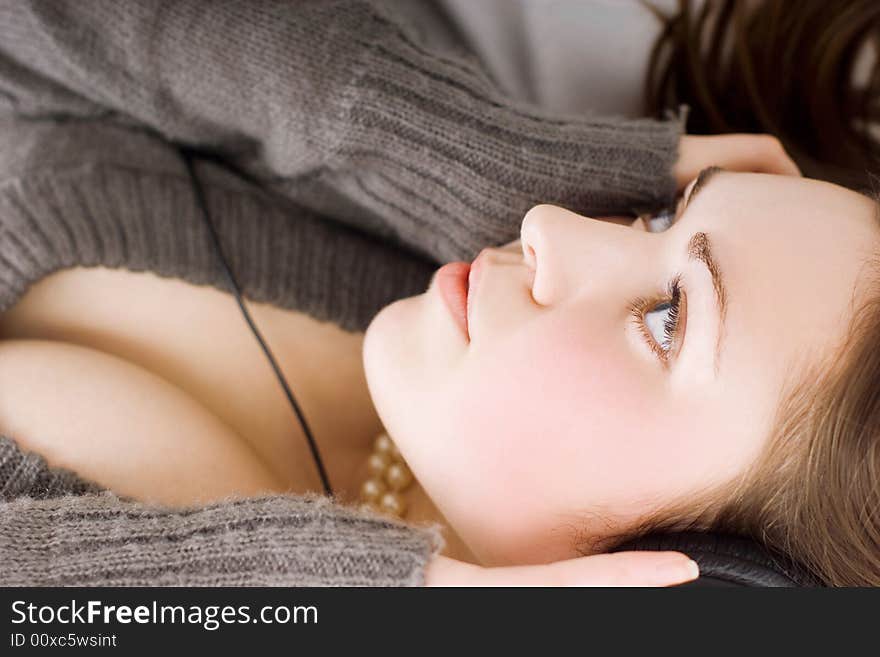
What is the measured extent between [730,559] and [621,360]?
0.22 metres

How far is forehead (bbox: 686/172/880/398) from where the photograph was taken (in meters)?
0.78

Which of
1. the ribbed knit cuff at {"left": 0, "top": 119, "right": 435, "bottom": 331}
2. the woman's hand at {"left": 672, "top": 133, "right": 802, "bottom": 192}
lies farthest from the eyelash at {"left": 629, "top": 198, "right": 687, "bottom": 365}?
the ribbed knit cuff at {"left": 0, "top": 119, "right": 435, "bottom": 331}

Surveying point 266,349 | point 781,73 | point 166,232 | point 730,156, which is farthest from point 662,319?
point 781,73

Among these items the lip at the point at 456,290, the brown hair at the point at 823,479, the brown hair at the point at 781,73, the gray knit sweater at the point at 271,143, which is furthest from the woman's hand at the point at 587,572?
the brown hair at the point at 781,73

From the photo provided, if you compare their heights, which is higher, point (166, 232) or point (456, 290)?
point (166, 232)

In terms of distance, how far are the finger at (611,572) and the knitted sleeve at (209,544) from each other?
0.28 ft

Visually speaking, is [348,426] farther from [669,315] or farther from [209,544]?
[669,315]

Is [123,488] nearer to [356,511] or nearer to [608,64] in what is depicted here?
[356,511]

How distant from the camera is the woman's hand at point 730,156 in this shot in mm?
1128

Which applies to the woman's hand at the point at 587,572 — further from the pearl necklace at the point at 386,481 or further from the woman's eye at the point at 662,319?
the pearl necklace at the point at 386,481

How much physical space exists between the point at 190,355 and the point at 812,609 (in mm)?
813

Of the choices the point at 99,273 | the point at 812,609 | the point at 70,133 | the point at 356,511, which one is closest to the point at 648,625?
the point at 812,609

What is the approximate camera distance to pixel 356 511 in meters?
0.80

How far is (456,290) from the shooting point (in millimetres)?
916
